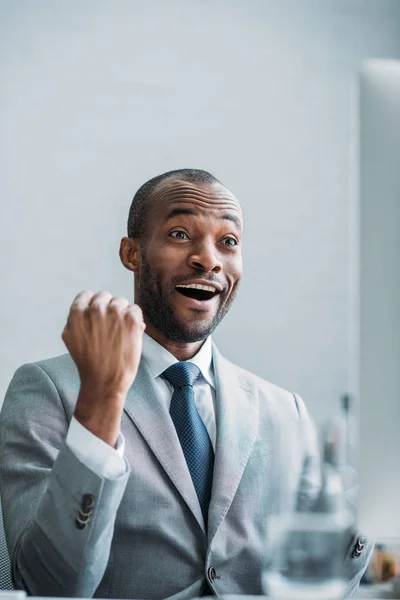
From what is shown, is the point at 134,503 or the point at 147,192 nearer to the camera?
the point at 134,503

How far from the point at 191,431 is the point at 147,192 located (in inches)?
20.9

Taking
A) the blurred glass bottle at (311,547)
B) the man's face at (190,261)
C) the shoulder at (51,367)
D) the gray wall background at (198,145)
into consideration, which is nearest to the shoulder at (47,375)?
the shoulder at (51,367)

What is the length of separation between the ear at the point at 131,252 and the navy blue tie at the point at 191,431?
288 millimetres

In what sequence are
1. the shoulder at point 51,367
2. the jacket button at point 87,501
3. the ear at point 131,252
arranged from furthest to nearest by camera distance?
the ear at point 131,252
the shoulder at point 51,367
the jacket button at point 87,501

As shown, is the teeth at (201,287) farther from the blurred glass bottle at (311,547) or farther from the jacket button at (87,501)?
the blurred glass bottle at (311,547)

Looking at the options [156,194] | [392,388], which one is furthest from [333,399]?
[392,388]

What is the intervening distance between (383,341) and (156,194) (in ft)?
3.15

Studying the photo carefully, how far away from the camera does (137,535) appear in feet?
→ 4.35

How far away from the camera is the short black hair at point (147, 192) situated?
5.44ft

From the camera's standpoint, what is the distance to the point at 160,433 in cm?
141

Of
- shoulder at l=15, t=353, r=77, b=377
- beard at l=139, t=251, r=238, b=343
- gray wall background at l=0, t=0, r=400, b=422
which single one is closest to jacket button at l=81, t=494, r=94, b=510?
shoulder at l=15, t=353, r=77, b=377

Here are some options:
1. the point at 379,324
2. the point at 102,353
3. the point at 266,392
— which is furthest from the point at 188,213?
the point at 379,324

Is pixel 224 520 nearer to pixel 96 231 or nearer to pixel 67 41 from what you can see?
pixel 96 231

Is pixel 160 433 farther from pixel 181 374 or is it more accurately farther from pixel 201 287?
pixel 201 287
